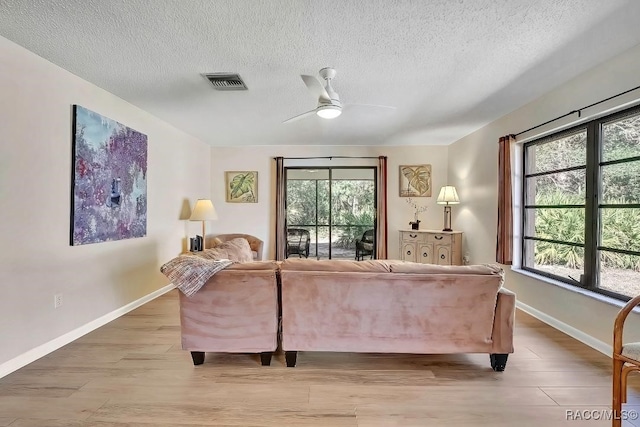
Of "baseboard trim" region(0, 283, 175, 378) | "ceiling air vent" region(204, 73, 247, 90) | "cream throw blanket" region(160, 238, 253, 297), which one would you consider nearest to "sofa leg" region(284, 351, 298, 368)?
"cream throw blanket" region(160, 238, 253, 297)

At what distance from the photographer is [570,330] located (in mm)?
3133

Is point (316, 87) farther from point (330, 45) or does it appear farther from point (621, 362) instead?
point (621, 362)

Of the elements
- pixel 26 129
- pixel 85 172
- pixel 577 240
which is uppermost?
pixel 26 129

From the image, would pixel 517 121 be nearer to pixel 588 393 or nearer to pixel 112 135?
pixel 588 393

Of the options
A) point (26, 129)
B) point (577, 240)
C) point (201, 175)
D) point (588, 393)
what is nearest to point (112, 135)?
point (26, 129)

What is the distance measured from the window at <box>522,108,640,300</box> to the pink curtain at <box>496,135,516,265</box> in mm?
262

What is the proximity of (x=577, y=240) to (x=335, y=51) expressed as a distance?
3.04 metres

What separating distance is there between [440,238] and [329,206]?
2194 millimetres

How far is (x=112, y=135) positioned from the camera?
347cm

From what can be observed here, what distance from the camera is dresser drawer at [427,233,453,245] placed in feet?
17.6

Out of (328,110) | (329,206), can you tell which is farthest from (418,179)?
(328,110)

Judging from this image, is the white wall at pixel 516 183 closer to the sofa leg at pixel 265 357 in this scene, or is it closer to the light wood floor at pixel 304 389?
the light wood floor at pixel 304 389

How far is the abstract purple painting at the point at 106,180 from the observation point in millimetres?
3027

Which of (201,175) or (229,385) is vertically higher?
(201,175)
